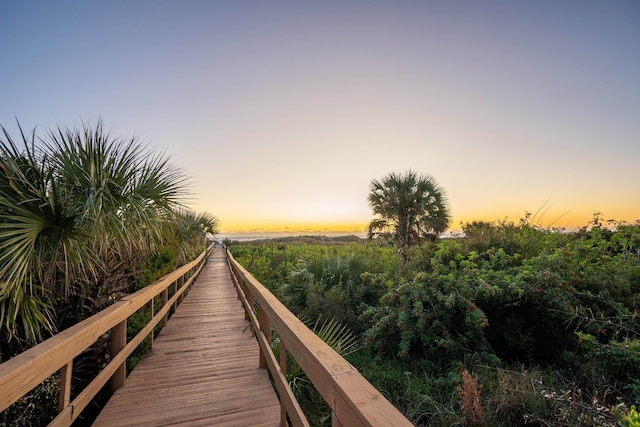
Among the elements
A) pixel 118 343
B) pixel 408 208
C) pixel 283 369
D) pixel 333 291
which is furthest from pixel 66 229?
pixel 408 208

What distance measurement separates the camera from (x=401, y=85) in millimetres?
9430

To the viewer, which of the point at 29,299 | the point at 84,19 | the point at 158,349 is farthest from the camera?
the point at 84,19

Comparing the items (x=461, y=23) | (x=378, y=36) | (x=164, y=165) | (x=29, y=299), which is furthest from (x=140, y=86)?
(x=461, y=23)

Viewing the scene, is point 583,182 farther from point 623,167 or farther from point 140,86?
point 140,86

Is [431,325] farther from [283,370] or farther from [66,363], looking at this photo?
[66,363]

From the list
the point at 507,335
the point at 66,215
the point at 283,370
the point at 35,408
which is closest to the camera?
the point at 283,370

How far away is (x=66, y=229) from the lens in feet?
10.3

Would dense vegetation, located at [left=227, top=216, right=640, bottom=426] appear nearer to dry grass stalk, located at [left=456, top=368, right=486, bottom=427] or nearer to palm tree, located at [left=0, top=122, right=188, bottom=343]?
dry grass stalk, located at [left=456, top=368, right=486, bottom=427]

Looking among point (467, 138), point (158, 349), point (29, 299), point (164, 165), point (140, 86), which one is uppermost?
point (140, 86)

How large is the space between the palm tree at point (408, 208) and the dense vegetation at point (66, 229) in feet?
30.0

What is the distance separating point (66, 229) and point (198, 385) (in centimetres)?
238

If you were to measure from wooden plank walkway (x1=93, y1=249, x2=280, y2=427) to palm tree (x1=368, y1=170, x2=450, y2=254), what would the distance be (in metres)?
8.21

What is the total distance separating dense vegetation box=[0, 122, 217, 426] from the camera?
8.68 feet

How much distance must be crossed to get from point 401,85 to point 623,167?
7338mm
